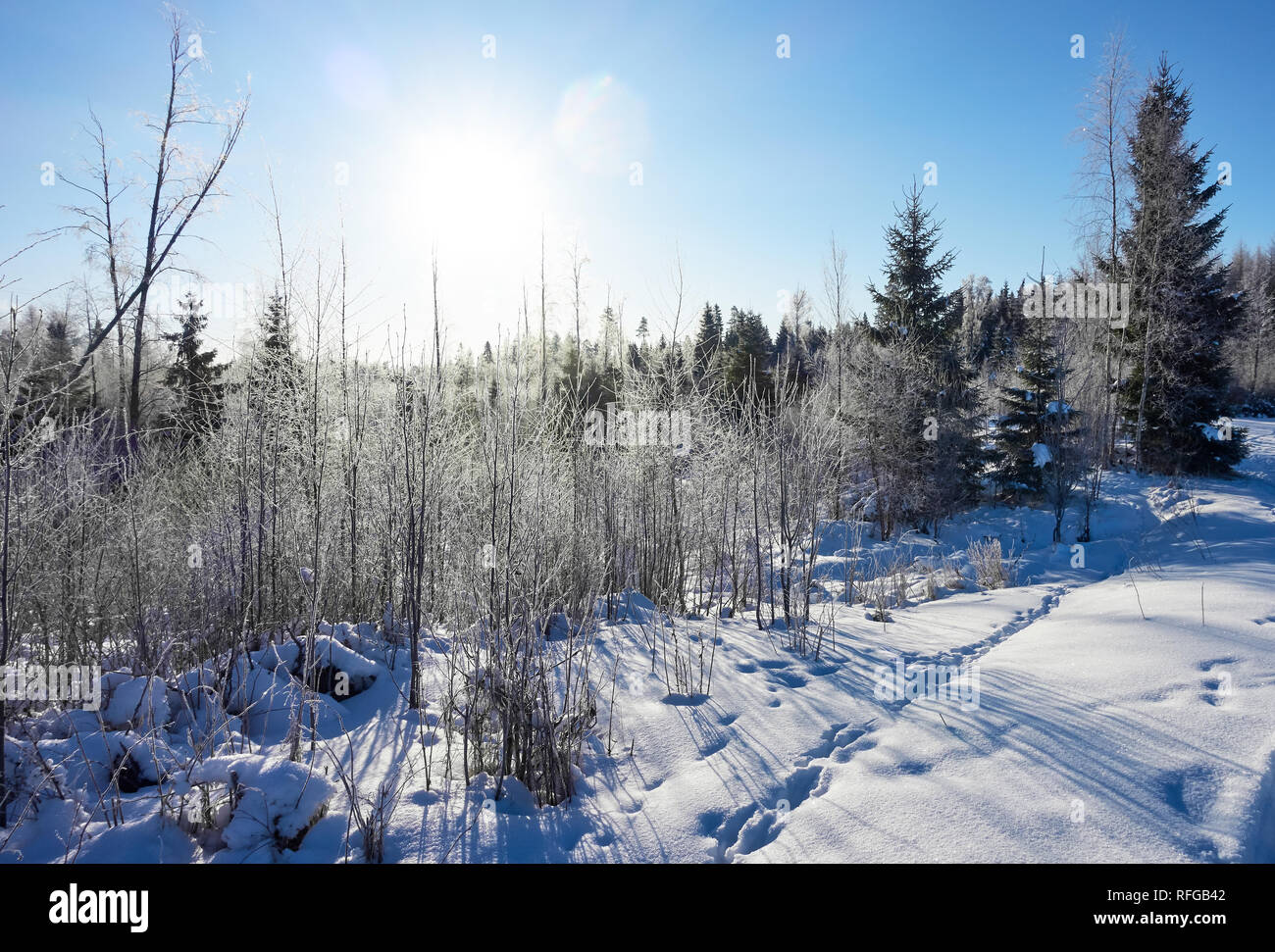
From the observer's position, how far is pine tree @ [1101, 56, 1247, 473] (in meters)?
14.1

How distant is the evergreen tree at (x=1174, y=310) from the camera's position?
14.1m

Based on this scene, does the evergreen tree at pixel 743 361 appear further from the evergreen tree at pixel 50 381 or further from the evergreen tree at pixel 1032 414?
the evergreen tree at pixel 50 381

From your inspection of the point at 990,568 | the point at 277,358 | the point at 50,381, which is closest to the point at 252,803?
the point at 277,358

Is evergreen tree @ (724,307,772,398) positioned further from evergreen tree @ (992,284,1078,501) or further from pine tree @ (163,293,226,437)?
pine tree @ (163,293,226,437)

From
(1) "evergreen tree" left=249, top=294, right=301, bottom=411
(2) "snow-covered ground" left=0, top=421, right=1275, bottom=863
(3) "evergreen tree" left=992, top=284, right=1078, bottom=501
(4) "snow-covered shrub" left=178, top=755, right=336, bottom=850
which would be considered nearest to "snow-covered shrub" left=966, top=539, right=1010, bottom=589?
(2) "snow-covered ground" left=0, top=421, right=1275, bottom=863

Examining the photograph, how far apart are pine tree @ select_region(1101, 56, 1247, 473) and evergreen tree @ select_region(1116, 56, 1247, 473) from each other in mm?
24

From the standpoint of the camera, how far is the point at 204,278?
13.3m

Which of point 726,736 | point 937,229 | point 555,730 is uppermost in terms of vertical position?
point 937,229

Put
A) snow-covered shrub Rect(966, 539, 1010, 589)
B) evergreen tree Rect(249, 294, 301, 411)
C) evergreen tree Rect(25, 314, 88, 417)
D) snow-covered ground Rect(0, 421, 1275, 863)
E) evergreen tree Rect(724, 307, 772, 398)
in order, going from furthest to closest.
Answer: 1. evergreen tree Rect(724, 307, 772, 398)
2. snow-covered shrub Rect(966, 539, 1010, 589)
3. evergreen tree Rect(249, 294, 301, 411)
4. evergreen tree Rect(25, 314, 88, 417)
5. snow-covered ground Rect(0, 421, 1275, 863)

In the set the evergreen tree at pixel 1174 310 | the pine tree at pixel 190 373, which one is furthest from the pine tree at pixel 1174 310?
the pine tree at pixel 190 373

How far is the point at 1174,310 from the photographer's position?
14.3m
